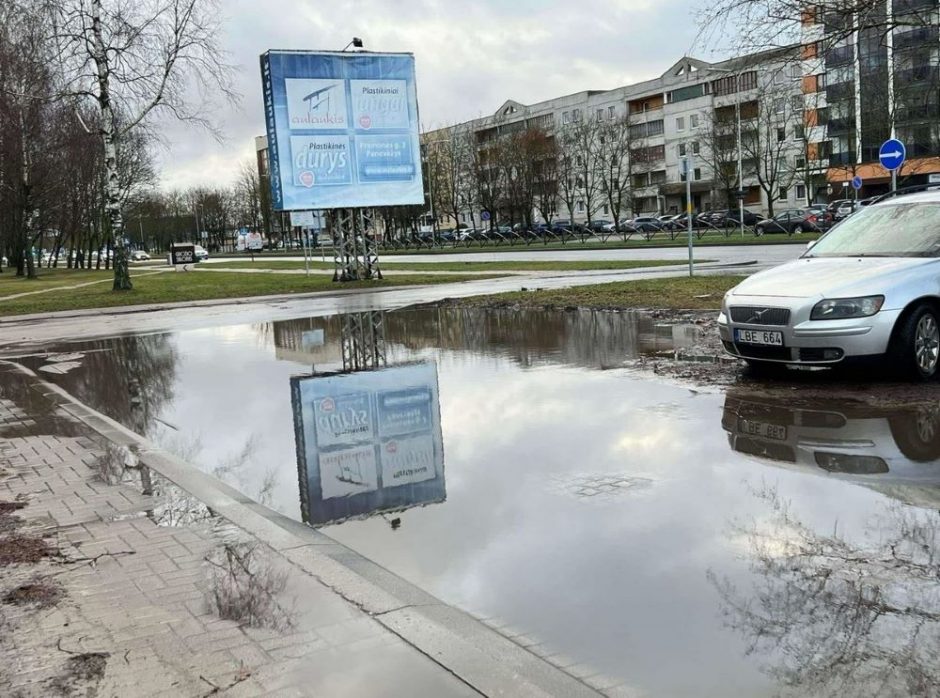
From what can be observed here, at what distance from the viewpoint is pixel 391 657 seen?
3543 millimetres

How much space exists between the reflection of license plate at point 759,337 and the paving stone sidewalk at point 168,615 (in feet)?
17.8

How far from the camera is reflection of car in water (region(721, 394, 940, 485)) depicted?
575 cm

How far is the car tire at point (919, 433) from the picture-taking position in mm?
6005

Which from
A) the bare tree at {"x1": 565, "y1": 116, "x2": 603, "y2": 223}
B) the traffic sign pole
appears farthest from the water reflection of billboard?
the bare tree at {"x1": 565, "y1": 116, "x2": 603, "y2": 223}

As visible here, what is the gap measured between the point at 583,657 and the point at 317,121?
26952 mm

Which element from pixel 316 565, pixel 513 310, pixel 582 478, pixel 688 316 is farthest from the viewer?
pixel 513 310

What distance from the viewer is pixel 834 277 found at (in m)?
8.48

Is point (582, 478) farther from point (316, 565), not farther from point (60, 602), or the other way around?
point (60, 602)

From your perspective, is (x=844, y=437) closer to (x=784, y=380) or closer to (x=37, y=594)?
(x=784, y=380)

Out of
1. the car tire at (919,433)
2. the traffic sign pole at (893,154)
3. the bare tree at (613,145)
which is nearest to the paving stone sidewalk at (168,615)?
the car tire at (919,433)

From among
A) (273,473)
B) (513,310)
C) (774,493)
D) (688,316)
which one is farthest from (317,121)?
(774,493)

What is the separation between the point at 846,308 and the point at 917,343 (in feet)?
2.32

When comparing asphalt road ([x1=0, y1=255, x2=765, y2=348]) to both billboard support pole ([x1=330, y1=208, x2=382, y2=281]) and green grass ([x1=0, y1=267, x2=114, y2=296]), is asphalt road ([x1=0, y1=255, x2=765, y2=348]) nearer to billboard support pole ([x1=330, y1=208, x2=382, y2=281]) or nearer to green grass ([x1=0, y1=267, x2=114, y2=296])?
billboard support pole ([x1=330, y1=208, x2=382, y2=281])

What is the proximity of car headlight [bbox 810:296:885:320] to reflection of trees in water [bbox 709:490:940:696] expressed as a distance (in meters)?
3.48
